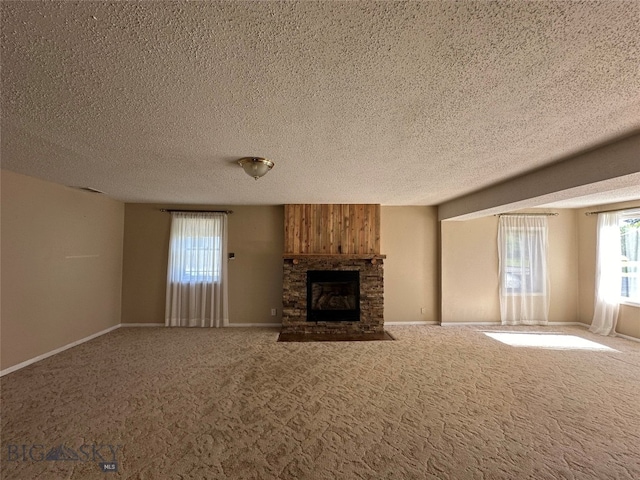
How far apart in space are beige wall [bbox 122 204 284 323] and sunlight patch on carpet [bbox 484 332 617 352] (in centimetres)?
402

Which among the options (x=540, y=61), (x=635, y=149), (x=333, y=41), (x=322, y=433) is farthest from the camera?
(x=322, y=433)

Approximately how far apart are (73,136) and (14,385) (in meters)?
2.80

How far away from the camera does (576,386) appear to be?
9.86ft

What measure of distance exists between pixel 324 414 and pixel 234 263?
365 centimetres

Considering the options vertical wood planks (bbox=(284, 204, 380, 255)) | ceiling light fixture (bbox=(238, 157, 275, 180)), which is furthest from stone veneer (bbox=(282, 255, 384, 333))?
ceiling light fixture (bbox=(238, 157, 275, 180))

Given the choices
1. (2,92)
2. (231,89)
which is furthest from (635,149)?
(2,92)

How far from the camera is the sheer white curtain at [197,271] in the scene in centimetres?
530

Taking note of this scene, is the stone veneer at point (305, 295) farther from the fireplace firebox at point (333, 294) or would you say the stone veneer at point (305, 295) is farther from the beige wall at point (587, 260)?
the beige wall at point (587, 260)

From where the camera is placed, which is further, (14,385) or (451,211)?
(451,211)

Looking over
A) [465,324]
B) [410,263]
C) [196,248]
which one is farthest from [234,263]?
[465,324]

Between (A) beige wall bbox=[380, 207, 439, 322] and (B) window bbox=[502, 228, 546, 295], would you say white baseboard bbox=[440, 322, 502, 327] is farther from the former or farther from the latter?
(B) window bbox=[502, 228, 546, 295]

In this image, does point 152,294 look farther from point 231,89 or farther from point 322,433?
point 231,89

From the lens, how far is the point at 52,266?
12.4 ft

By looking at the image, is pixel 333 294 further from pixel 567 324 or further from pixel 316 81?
pixel 567 324
